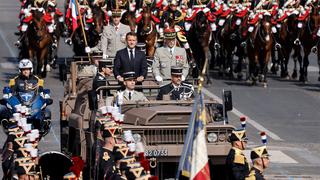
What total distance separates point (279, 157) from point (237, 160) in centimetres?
1074

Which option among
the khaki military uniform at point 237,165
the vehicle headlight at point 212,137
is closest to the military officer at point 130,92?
the vehicle headlight at point 212,137

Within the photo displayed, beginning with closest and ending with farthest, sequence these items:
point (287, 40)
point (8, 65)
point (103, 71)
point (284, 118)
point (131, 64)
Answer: point (131, 64) < point (103, 71) < point (284, 118) < point (287, 40) < point (8, 65)

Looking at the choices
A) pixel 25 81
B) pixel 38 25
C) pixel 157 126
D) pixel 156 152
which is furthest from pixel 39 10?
pixel 156 152

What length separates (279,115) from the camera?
36719 mm

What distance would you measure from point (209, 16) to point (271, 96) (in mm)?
4083

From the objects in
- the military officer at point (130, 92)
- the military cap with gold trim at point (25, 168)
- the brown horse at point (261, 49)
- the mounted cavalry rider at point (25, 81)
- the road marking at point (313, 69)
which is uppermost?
the military officer at point (130, 92)

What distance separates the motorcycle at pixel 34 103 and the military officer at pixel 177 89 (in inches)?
178

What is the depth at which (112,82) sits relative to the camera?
2462cm

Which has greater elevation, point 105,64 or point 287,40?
point 105,64

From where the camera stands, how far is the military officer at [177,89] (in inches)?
922

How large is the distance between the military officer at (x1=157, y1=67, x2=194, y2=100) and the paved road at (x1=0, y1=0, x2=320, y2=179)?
13.7ft

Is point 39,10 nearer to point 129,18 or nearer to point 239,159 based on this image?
point 129,18

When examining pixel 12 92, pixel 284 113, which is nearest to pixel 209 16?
pixel 284 113

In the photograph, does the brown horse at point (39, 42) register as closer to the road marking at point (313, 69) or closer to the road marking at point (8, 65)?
the road marking at point (8, 65)
